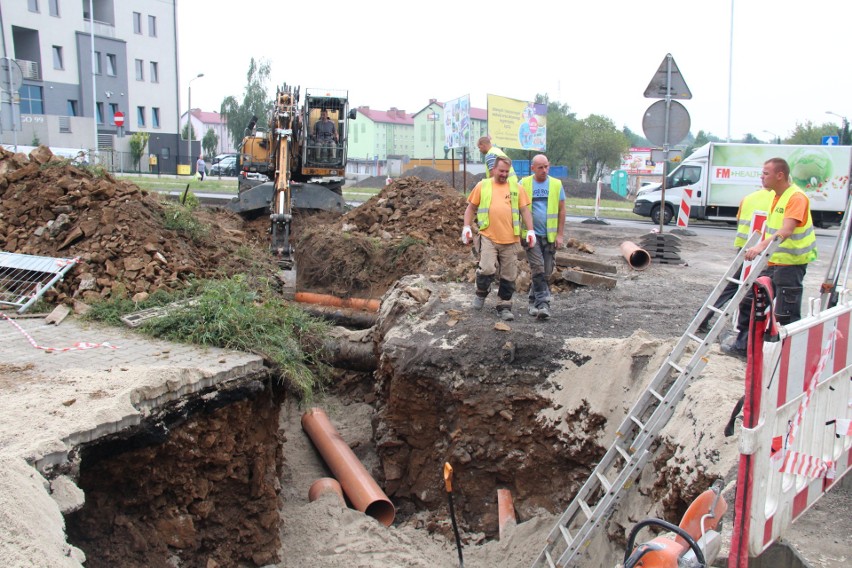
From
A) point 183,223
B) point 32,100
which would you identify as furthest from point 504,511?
point 32,100

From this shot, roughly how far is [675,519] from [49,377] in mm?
4565

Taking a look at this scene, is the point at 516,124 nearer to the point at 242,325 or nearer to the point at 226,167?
the point at 242,325

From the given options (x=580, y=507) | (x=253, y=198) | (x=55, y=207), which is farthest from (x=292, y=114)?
(x=580, y=507)

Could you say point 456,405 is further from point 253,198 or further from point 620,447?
point 253,198

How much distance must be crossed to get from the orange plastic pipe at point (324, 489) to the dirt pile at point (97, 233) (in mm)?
2561

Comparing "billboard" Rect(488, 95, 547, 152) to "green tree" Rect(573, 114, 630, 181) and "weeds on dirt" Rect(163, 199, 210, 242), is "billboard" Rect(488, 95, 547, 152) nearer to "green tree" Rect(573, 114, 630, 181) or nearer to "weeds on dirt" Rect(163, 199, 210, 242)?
"weeds on dirt" Rect(163, 199, 210, 242)

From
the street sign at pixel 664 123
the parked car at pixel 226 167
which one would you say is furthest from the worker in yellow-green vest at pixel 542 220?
the parked car at pixel 226 167

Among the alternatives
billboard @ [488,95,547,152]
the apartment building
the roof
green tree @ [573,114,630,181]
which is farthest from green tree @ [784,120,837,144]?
the roof

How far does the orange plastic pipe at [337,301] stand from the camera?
10.7 metres

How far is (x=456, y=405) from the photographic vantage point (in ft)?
22.1

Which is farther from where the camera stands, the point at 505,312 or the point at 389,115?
the point at 389,115

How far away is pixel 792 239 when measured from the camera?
6.06 metres

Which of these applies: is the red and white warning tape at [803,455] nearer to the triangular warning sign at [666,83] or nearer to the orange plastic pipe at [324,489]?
the orange plastic pipe at [324,489]

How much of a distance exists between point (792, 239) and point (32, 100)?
1738 inches
